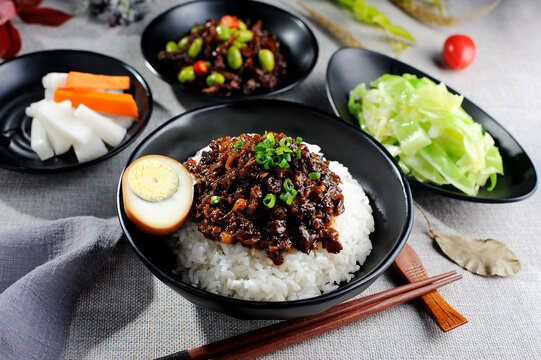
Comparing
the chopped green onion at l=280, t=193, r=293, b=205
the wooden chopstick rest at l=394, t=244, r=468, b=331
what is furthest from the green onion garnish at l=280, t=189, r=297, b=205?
the wooden chopstick rest at l=394, t=244, r=468, b=331

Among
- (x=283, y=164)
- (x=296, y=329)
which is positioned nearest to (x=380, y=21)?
(x=283, y=164)

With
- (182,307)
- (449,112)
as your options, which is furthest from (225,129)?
(449,112)

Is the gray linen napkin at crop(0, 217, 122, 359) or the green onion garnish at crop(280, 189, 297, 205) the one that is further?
the green onion garnish at crop(280, 189, 297, 205)

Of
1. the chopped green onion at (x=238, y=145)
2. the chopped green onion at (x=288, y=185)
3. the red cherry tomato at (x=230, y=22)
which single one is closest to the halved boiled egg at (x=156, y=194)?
the chopped green onion at (x=238, y=145)

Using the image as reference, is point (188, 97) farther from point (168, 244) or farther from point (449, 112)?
point (449, 112)

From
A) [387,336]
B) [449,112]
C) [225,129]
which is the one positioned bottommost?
[387,336]

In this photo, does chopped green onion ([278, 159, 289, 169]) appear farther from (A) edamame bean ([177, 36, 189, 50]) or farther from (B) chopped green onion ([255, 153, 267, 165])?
(A) edamame bean ([177, 36, 189, 50])

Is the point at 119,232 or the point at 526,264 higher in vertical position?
the point at 526,264
